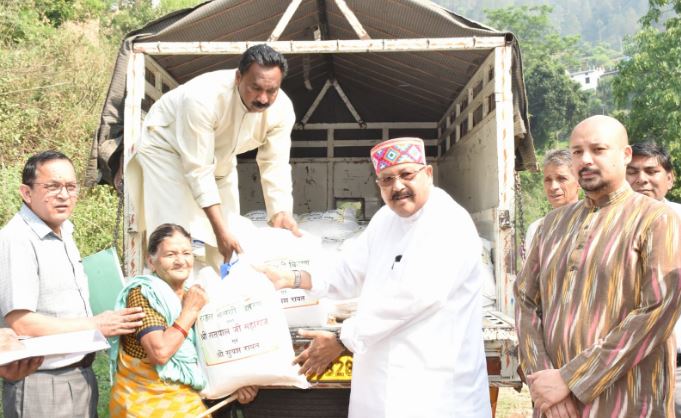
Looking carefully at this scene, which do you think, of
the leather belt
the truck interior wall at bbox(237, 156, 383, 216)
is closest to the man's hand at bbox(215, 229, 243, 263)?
the leather belt

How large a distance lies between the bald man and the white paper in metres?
1.46

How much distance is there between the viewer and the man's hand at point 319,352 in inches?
106

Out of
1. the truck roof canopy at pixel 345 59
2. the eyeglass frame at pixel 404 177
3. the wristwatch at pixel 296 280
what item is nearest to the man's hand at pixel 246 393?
the wristwatch at pixel 296 280

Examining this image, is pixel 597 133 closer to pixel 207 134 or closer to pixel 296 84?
pixel 207 134

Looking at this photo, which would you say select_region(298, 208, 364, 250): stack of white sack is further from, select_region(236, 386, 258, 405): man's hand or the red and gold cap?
the red and gold cap

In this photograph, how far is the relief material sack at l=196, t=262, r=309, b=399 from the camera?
2.63 m

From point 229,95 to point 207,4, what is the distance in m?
1.49

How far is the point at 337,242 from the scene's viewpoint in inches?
212

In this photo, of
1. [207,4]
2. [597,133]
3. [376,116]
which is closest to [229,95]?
[207,4]

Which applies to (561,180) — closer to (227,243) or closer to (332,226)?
(227,243)

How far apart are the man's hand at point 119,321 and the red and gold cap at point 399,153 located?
1014 mm

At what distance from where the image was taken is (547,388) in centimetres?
212

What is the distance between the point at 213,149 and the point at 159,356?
118 cm

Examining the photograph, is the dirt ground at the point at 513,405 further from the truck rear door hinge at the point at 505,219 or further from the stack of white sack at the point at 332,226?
the truck rear door hinge at the point at 505,219
